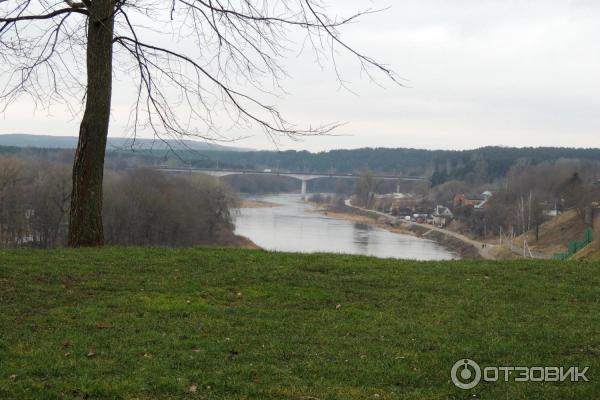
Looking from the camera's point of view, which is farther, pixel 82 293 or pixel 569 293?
pixel 569 293

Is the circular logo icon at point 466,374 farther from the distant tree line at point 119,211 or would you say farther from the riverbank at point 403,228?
the riverbank at point 403,228

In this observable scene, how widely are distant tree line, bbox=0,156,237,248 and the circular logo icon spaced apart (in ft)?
98.7

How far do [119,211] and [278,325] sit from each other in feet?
102

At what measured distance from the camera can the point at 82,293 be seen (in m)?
6.67

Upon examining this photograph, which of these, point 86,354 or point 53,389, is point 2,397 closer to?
point 53,389

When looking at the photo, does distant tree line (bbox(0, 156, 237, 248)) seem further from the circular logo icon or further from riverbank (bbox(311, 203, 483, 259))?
the circular logo icon

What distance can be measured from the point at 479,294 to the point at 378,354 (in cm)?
262

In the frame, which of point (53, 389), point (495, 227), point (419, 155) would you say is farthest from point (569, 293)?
point (419, 155)

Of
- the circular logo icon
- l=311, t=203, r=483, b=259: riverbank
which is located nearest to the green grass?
the circular logo icon

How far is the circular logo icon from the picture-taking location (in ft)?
14.3

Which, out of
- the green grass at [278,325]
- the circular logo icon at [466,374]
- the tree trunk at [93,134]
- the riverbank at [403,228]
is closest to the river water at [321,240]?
the riverbank at [403,228]

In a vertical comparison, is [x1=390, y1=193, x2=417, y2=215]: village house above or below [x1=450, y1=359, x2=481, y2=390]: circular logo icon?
below

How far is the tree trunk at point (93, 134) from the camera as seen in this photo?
9.41 meters

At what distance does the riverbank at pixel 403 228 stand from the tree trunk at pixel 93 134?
2974cm
